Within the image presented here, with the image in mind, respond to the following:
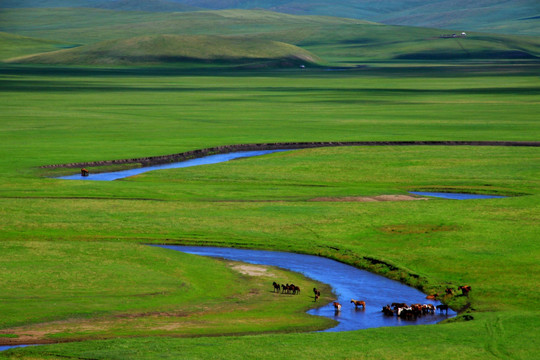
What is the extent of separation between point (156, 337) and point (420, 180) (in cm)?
3711

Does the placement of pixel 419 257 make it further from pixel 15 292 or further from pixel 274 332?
pixel 15 292

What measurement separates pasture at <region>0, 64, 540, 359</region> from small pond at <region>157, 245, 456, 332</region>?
791mm

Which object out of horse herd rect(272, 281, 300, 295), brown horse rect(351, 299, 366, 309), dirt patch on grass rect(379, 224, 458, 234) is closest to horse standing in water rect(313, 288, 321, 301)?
horse herd rect(272, 281, 300, 295)

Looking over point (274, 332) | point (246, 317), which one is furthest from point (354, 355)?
point (246, 317)

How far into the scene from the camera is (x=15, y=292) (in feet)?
100

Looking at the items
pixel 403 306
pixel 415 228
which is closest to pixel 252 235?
pixel 415 228

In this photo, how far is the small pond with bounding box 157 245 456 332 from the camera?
29.3 meters

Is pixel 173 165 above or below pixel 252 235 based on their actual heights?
below

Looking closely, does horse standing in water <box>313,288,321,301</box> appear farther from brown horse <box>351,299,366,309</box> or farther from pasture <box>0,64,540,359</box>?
brown horse <box>351,299,366,309</box>

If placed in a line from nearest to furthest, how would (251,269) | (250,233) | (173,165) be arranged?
(251,269), (250,233), (173,165)

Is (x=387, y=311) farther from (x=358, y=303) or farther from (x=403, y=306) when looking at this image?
(x=358, y=303)

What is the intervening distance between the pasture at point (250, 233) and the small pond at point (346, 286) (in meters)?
0.79

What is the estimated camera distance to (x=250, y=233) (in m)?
42.8

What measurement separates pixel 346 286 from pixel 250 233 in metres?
9.54
